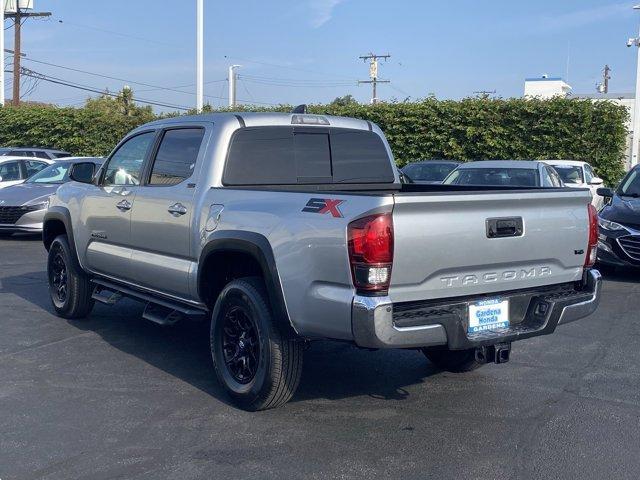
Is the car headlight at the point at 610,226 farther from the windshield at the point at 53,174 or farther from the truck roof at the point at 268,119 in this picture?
the windshield at the point at 53,174

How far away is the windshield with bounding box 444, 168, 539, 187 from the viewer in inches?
497

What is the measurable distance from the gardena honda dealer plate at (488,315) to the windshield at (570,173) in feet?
39.4

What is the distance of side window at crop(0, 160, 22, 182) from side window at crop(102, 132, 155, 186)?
11.2 meters

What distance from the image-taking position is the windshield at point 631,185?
11828mm

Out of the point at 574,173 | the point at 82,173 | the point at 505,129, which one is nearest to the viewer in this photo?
the point at 82,173

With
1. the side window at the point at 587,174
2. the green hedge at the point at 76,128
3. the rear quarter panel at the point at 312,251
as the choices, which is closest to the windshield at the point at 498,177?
the side window at the point at 587,174

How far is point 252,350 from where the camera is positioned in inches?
211

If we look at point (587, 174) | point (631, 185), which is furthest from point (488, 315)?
point (587, 174)

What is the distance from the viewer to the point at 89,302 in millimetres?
7988

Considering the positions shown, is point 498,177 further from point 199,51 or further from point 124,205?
point 199,51

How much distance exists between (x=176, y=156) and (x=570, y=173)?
1212cm

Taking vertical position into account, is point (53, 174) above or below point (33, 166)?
below

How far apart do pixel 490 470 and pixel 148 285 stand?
3311 mm

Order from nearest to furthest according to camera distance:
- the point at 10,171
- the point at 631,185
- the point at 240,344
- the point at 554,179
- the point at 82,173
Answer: the point at 240,344
the point at 82,173
the point at 631,185
the point at 554,179
the point at 10,171
